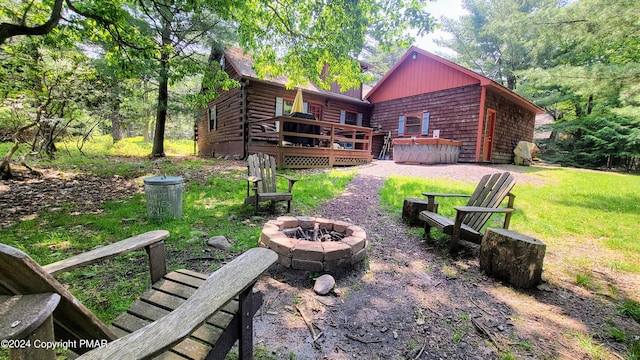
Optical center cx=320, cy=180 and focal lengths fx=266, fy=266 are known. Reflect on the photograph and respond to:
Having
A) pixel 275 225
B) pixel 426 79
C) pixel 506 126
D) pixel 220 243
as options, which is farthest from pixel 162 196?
pixel 506 126

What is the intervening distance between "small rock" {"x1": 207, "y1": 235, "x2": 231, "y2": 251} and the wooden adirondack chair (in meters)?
2.52

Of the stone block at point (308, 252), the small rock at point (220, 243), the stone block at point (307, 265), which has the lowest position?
the small rock at point (220, 243)

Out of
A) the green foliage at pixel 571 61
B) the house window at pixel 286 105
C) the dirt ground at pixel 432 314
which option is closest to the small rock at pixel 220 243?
the dirt ground at pixel 432 314

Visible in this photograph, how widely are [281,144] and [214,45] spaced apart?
Result: 6609 mm

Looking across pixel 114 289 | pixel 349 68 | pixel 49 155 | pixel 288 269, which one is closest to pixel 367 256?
pixel 288 269

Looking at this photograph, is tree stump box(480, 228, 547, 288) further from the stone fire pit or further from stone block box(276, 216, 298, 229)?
stone block box(276, 216, 298, 229)

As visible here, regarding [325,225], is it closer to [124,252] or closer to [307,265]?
[307,265]

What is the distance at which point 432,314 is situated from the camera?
2.10 meters

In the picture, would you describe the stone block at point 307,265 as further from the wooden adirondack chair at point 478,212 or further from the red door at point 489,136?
the red door at point 489,136

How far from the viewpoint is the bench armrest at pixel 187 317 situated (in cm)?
69

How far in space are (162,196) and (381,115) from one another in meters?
13.7

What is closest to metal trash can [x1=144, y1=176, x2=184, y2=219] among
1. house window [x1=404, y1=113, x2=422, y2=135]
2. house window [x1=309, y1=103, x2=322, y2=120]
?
house window [x1=309, y1=103, x2=322, y2=120]

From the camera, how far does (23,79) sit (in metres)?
6.05

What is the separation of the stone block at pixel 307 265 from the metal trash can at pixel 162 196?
2.33 metres
